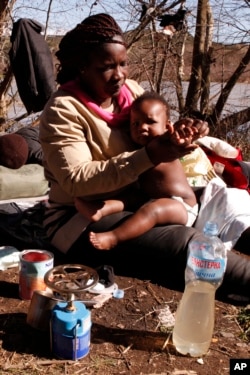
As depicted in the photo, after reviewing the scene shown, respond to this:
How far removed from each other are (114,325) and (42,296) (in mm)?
359

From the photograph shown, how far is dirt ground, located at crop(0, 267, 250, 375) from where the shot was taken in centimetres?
180

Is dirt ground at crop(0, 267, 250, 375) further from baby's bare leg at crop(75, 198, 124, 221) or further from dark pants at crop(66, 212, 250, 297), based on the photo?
baby's bare leg at crop(75, 198, 124, 221)

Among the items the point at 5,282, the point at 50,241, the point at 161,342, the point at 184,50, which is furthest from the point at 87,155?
the point at 184,50

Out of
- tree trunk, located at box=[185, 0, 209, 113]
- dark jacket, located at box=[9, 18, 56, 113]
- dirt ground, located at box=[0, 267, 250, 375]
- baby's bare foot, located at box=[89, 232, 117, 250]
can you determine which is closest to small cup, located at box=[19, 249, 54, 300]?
dirt ground, located at box=[0, 267, 250, 375]

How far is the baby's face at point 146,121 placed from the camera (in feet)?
8.32

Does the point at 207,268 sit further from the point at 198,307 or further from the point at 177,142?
the point at 177,142

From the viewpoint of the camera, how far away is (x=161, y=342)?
1963mm

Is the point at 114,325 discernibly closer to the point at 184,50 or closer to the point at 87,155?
the point at 87,155

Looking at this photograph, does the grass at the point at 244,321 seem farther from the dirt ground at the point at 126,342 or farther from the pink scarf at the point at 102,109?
the pink scarf at the point at 102,109

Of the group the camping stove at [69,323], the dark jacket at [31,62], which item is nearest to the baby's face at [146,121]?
the camping stove at [69,323]

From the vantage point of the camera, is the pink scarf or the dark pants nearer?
the dark pants

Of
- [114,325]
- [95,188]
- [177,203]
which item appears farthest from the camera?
[177,203]

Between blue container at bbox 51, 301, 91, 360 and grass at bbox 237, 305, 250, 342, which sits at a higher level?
blue container at bbox 51, 301, 91, 360

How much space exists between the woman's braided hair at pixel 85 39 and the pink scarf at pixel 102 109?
108 mm
